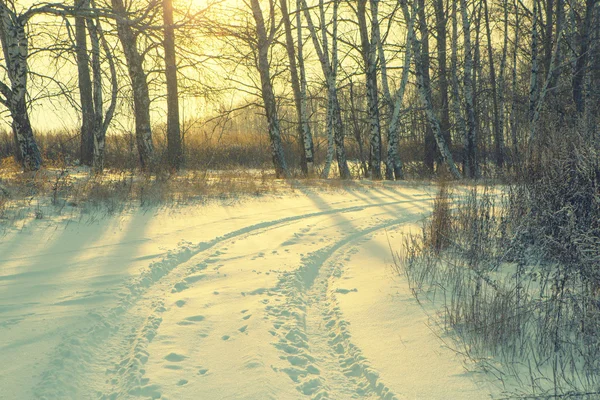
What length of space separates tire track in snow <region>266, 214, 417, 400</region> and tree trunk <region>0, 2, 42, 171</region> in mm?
9178

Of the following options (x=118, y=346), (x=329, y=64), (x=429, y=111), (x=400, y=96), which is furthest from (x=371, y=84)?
(x=118, y=346)

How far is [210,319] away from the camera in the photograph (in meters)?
3.68

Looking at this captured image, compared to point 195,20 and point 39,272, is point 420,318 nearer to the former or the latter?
point 39,272

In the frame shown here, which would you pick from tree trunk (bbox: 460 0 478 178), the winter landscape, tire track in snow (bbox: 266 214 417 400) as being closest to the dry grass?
the winter landscape

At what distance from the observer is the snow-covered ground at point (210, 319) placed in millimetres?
2709

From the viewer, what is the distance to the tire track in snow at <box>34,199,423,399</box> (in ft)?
8.70

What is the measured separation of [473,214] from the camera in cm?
592

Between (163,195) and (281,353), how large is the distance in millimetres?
6901

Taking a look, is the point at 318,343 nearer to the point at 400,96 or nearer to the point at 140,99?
the point at 140,99

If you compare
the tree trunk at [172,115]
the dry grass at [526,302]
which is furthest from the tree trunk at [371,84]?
the dry grass at [526,302]

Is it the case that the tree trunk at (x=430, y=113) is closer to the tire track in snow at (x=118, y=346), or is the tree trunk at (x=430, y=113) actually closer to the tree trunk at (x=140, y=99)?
the tree trunk at (x=140, y=99)

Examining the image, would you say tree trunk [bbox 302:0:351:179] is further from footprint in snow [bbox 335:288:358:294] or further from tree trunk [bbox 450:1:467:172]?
footprint in snow [bbox 335:288:358:294]

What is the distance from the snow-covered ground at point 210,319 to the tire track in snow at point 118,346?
0.01 m

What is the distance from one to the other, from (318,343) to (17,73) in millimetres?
10509
